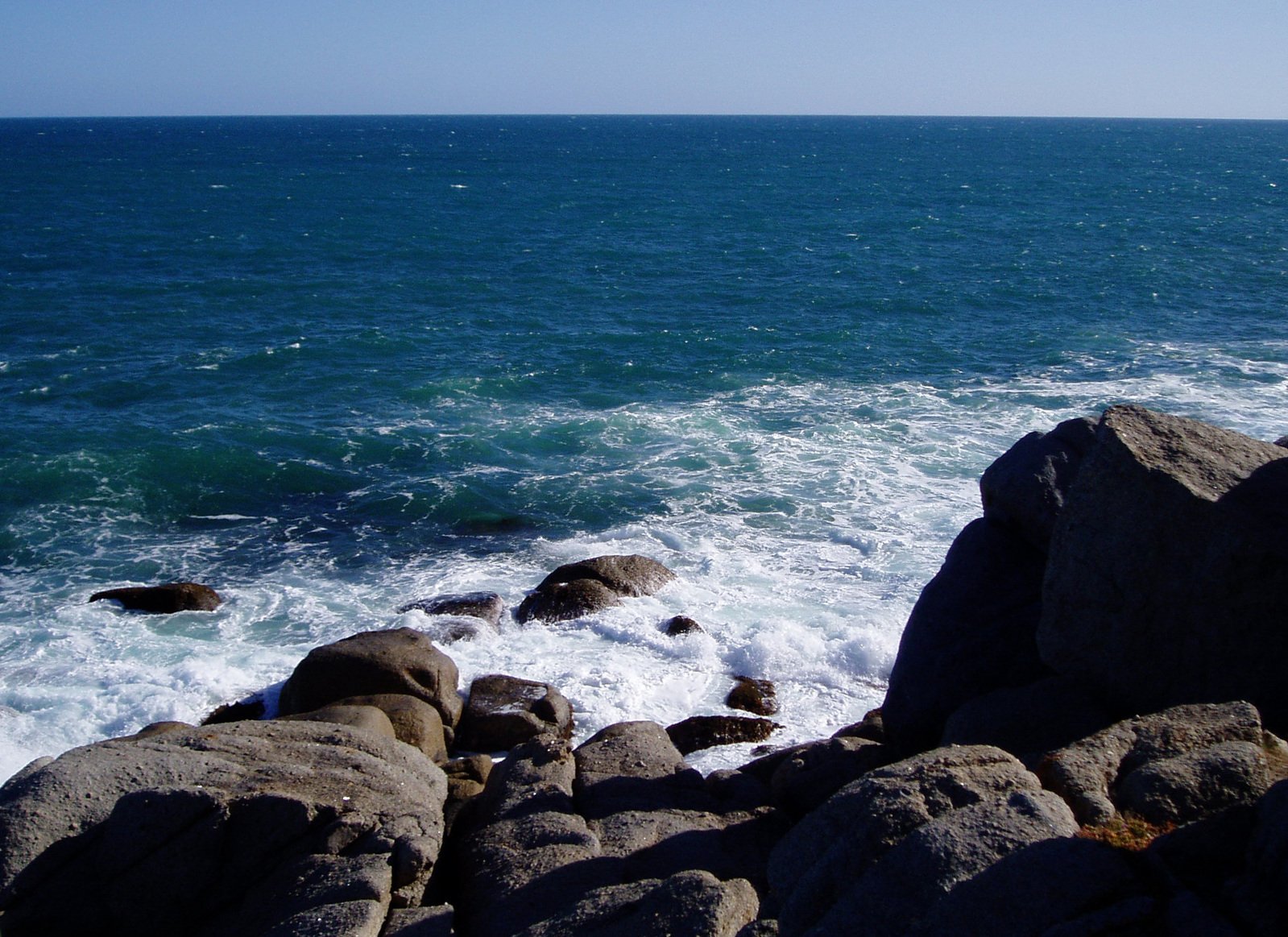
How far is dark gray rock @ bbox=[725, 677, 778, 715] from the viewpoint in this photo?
1783 cm

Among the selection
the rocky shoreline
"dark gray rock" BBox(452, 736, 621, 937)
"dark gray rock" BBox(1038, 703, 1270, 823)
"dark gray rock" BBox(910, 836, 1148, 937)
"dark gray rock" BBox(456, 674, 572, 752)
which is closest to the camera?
"dark gray rock" BBox(910, 836, 1148, 937)

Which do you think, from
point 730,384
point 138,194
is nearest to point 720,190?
point 138,194

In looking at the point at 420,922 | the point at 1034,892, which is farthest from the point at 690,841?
the point at 1034,892

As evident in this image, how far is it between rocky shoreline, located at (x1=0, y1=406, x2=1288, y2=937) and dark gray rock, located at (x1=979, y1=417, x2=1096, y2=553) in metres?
0.04

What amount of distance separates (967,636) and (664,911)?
20.4ft

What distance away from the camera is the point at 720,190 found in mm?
95000

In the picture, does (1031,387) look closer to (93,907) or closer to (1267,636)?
(1267,636)

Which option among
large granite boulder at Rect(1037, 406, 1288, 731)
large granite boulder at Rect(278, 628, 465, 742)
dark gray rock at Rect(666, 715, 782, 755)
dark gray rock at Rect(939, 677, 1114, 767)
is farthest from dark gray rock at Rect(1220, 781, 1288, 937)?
large granite boulder at Rect(278, 628, 465, 742)

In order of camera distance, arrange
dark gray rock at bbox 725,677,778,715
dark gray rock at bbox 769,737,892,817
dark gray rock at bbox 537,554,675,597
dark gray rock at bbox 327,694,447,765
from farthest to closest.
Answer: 1. dark gray rock at bbox 537,554,675,597
2. dark gray rock at bbox 725,677,778,715
3. dark gray rock at bbox 327,694,447,765
4. dark gray rock at bbox 769,737,892,817

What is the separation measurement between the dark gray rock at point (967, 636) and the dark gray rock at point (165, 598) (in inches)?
557

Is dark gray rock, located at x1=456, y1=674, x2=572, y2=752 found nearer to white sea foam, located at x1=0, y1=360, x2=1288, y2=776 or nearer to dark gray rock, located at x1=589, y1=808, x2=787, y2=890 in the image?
white sea foam, located at x1=0, y1=360, x2=1288, y2=776

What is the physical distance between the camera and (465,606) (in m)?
21.1

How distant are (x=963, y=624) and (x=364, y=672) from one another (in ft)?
30.1

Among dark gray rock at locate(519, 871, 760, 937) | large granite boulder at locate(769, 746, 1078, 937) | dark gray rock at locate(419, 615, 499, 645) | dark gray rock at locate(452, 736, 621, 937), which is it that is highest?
large granite boulder at locate(769, 746, 1078, 937)
